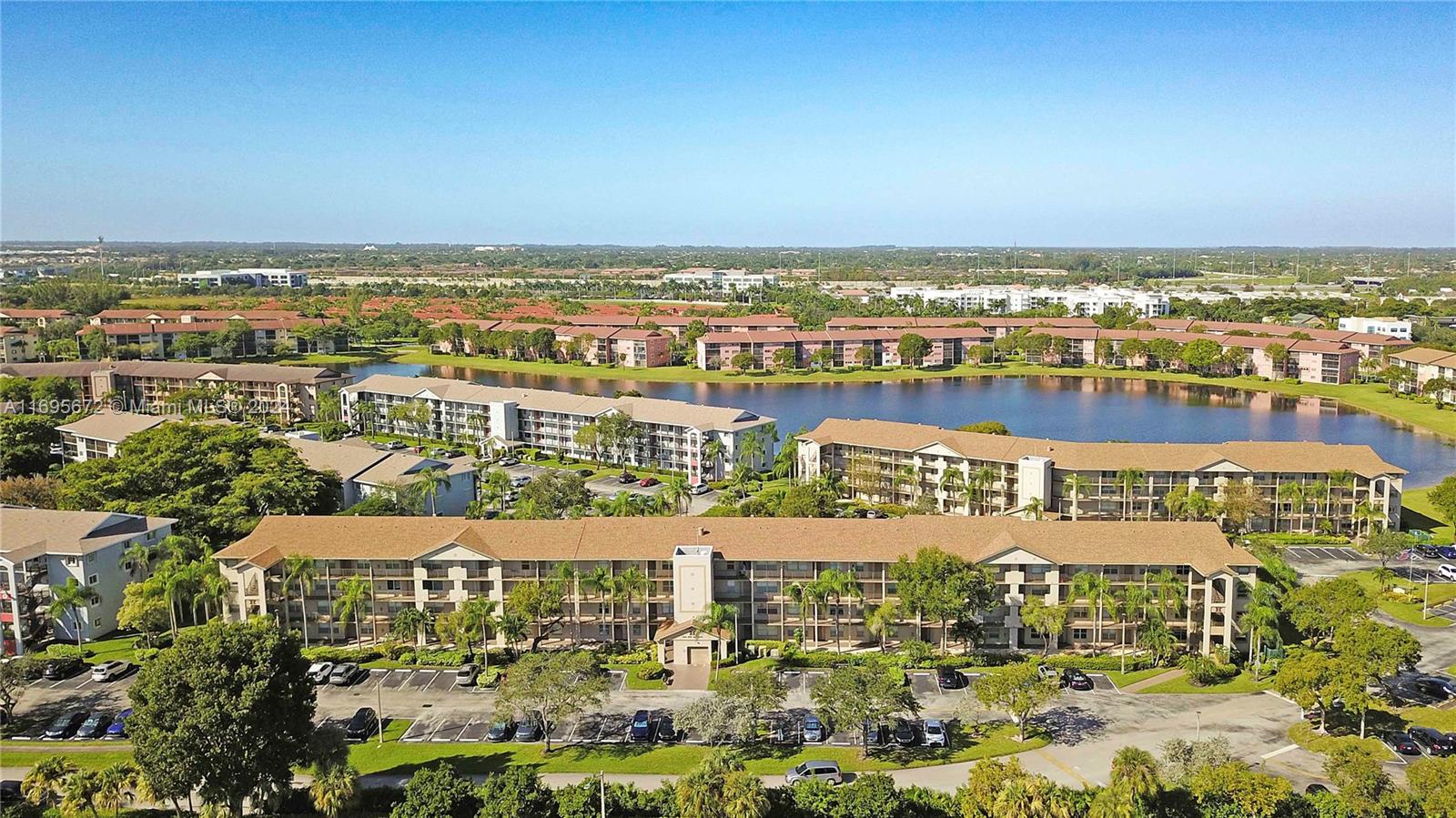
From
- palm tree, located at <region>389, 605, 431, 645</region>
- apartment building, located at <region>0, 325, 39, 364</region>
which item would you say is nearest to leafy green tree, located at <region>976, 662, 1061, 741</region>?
palm tree, located at <region>389, 605, 431, 645</region>

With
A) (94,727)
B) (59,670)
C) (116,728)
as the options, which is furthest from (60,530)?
(116,728)

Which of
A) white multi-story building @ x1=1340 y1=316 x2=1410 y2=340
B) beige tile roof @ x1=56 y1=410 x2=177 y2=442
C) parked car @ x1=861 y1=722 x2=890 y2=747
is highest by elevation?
white multi-story building @ x1=1340 y1=316 x2=1410 y2=340

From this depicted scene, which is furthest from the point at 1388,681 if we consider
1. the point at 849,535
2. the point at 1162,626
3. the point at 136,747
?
the point at 136,747

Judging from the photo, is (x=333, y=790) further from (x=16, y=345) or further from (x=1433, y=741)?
(x=16, y=345)

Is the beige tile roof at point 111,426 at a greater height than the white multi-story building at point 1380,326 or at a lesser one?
lesser

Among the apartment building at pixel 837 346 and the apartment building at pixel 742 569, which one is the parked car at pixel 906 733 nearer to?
the apartment building at pixel 742 569

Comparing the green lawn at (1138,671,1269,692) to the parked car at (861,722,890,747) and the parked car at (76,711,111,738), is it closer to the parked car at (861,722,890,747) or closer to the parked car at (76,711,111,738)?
the parked car at (861,722,890,747)

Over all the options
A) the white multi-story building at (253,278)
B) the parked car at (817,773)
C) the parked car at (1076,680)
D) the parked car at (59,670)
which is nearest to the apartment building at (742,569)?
the parked car at (1076,680)
